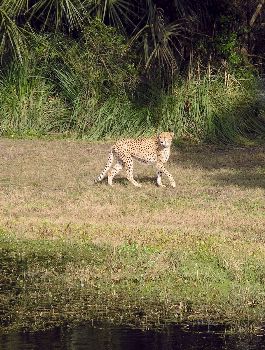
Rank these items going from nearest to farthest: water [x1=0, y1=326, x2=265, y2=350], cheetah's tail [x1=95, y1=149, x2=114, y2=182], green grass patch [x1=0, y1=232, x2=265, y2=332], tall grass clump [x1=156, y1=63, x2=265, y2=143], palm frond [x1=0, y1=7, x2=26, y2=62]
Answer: water [x1=0, y1=326, x2=265, y2=350]
green grass patch [x1=0, y1=232, x2=265, y2=332]
cheetah's tail [x1=95, y1=149, x2=114, y2=182]
palm frond [x1=0, y1=7, x2=26, y2=62]
tall grass clump [x1=156, y1=63, x2=265, y2=143]

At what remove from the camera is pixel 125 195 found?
15266mm

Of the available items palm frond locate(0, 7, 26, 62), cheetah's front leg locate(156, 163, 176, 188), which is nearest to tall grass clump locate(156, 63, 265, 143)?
palm frond locate(0, 7, 26, 62)

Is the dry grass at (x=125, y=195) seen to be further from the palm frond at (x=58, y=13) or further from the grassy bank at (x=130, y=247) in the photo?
the palm frond at (x=58, y=13)

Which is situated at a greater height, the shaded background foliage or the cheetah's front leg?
the shaded background foliage

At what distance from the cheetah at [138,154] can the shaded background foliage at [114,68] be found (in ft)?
18.2

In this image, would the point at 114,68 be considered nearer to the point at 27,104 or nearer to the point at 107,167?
the point at 27,104

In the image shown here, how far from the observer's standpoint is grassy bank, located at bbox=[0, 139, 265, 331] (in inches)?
358

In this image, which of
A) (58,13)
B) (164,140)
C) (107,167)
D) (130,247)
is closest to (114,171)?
(107,167)

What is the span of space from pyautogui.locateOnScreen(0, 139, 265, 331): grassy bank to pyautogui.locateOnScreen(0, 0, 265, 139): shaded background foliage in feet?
13.0

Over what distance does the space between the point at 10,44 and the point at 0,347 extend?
592 inches

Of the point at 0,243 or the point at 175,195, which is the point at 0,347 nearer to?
the point at 0,243

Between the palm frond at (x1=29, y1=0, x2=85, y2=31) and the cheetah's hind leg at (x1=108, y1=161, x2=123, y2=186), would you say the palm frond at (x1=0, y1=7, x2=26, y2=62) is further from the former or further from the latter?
the cheetah's hind leg at (x1=108, y1=161, x2=123, y2=186)

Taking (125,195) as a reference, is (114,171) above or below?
above

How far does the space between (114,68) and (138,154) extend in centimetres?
675
